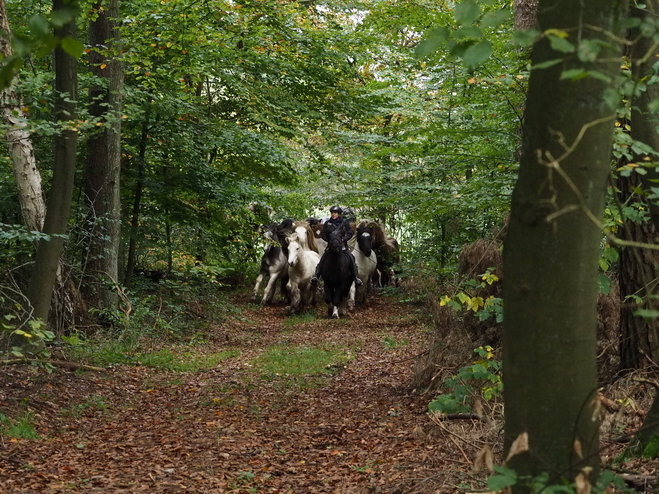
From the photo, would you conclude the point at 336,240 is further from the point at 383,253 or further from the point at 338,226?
the point at 383,253

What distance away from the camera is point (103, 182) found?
13047mm

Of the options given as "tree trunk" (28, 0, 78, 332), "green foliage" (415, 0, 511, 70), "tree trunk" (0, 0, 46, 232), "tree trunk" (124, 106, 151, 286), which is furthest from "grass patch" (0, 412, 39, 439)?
"tree trunk" (124, 106, 151, 286)

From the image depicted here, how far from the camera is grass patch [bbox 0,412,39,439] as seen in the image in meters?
6.77

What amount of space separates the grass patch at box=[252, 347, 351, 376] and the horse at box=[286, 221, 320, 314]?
5.35m

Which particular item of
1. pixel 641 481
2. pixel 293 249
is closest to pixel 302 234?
pixel 293 249

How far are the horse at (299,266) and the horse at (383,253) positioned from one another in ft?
11.8

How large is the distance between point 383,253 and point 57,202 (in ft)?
49.8

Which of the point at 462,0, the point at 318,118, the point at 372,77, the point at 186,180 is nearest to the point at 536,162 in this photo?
the point at 462,0

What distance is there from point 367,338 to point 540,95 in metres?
11.9

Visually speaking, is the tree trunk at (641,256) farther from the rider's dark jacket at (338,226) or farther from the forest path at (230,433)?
the rider's dark jacket at (338,226)

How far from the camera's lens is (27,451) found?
642 centimetres

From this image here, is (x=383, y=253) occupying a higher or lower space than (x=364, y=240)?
lower

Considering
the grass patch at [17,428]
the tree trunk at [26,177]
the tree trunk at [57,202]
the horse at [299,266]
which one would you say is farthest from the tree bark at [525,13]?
the horse at [299,266]

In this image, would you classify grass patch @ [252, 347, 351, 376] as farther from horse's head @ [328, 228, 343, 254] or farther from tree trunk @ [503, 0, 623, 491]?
tree trunk @ [503, 0, 623, 491]
